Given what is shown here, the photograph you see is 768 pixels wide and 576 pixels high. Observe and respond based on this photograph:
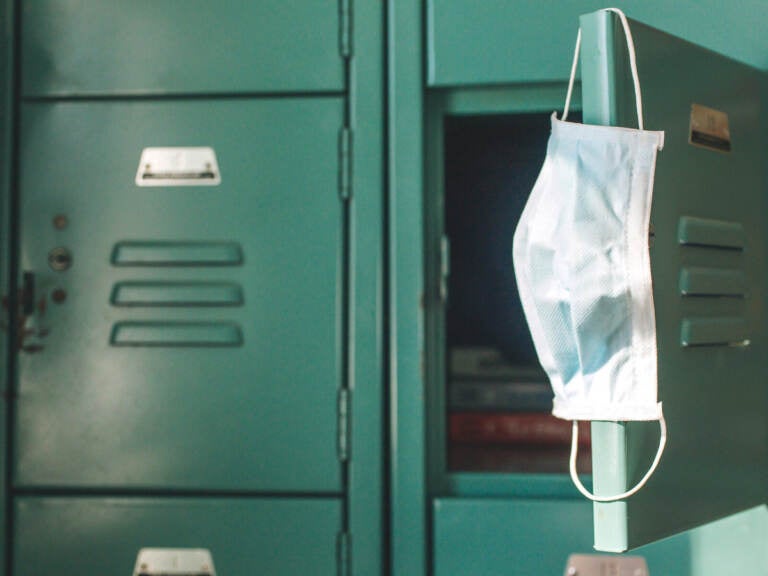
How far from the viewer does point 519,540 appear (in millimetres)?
1437

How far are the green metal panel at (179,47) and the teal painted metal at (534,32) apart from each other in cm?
21

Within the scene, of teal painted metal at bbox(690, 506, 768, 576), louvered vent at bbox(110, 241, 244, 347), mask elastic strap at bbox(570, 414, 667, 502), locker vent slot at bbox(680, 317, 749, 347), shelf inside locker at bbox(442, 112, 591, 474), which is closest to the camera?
mask elastic strap at bbox(570, 414, 667, 502)

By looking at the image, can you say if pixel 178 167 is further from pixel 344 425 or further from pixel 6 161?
pixel 344 425

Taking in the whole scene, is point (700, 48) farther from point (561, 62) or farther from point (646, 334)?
point (646, 334)

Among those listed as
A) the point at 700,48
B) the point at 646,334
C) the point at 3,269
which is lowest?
the point at 646,334

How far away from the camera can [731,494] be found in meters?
1.24

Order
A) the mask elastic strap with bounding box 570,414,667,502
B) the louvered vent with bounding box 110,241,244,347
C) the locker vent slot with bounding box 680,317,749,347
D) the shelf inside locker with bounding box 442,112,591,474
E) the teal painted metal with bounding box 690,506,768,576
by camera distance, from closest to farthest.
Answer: the mask elastic strap with bounding box 570,414,667,502 < the locker vent slot with bounding box 680,317,749,347 < the teal painted metal with bounding box 690,506,768,576 < the louvered vent with bounding box 110,241,244,347 < the shelf inside locker with bounding box 442,112,591,474

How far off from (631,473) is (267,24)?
1080 mm

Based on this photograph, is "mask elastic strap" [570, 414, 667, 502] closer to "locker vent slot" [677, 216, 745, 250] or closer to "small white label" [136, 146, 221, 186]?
"locker vent slot" [677, 216, 745, 250]

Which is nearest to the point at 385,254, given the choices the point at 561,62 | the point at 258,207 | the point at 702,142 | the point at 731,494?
the point at 258,207

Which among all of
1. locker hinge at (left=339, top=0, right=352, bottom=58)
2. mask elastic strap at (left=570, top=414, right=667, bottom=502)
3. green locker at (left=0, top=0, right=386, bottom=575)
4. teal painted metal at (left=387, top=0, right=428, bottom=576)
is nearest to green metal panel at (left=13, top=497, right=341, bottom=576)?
green locker at (left=0, top=0, right=386, bottom=575)

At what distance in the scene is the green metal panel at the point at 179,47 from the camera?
5.00 ft

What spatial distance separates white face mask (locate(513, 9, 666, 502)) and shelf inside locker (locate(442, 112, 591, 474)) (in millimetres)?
497

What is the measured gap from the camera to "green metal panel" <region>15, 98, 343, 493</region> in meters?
1.50
